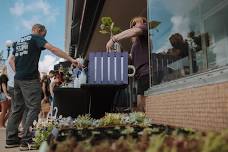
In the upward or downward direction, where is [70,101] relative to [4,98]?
downward

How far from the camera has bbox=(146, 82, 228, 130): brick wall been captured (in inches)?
118

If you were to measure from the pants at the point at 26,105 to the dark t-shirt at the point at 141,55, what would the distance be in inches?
63.7

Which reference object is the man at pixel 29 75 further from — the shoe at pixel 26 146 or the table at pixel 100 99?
the table at pixel 100 99

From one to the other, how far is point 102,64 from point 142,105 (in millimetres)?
810

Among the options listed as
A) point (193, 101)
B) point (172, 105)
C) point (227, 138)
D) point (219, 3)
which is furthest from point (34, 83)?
point (227, 138)

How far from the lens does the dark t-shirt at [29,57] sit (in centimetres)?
607

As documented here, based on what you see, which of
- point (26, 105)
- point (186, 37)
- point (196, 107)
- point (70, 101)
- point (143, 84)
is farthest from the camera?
point (70, 101)

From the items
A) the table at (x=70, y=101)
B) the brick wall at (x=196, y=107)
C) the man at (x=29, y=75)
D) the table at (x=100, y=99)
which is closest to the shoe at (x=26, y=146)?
the man at (x=29, y=75)

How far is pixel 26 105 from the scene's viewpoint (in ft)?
19.9

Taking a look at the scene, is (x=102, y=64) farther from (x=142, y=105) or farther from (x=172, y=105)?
(x=172, y=105)

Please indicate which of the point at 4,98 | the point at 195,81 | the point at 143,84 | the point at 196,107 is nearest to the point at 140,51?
the point at 143,84

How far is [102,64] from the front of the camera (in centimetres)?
558

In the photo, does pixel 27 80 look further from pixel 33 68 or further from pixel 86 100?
pixel 86 100

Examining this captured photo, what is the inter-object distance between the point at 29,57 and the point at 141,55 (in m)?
1.78
